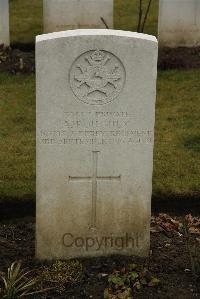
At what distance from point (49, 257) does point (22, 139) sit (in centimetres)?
284

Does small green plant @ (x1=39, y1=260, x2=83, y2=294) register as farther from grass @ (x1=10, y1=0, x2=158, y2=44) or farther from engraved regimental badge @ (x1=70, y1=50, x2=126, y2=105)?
grass @ (x1=10, y1=0, x2=158, y2=44)

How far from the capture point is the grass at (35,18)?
1262 centimetres

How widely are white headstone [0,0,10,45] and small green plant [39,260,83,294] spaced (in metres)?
6.55

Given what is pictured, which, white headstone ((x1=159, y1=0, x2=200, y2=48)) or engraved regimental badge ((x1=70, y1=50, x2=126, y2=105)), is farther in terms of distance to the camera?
white headstone ((x1=159, y1=0, x2=200, y2=48))

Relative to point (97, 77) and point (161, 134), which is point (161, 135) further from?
point (97, 77)

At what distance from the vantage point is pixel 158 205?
22.0 feet

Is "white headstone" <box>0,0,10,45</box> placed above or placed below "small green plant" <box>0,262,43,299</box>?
above

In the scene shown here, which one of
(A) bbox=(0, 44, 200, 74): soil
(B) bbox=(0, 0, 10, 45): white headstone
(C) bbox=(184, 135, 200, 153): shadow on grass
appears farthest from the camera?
(B) bbox=(0, 0, 10, 45): white headstone

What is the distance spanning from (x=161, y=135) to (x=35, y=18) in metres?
6.19

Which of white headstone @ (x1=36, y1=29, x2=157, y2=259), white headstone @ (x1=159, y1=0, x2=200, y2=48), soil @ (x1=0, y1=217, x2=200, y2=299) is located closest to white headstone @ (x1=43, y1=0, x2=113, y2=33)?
white headstone @ (x1=159, y1=0, x2=200, y2=48)

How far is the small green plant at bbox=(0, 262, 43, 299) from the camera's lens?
4824 mm

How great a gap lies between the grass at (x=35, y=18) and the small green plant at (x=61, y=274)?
7.31m

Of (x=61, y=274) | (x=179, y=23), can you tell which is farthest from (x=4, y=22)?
(x=61, y=274)

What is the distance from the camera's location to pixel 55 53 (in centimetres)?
498
